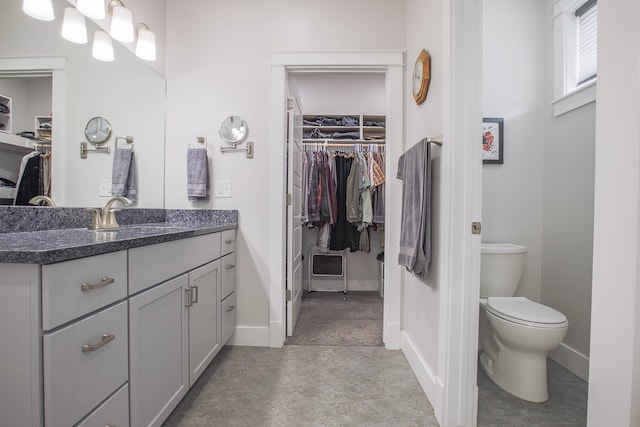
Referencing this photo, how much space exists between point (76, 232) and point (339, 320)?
1.93 meters

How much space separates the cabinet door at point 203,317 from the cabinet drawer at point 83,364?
1.37ft

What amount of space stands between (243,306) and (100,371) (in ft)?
3.77

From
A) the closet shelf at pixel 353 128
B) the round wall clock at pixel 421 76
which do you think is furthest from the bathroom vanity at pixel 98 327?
the closet shelf at pixel 353 128

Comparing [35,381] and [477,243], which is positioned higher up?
[477,243]

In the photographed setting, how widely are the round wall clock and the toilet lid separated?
1.25 metres

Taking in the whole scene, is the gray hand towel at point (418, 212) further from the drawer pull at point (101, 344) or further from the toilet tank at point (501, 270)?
the drawer pull at point (101, 344)

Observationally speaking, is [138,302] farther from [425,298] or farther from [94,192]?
[425,298]

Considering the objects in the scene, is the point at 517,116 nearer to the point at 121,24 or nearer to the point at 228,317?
the point at 228,317

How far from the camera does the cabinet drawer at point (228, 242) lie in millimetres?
1677

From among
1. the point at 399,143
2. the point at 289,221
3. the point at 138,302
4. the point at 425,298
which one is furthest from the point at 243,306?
the point at 399,143

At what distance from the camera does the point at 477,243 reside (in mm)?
1157

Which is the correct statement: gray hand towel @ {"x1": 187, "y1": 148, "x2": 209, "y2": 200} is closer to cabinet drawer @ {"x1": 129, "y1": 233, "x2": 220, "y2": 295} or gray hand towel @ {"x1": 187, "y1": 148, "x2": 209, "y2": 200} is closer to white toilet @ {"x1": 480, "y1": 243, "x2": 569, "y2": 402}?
cabinet drawer @ {"x1": 129, "y1": 233, "x2": 220, "y2": 295}

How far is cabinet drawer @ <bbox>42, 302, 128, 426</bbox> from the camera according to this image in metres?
0.64

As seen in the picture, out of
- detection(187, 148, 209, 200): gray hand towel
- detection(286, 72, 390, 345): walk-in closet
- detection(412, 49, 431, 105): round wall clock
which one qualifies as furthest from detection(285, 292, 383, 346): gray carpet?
detection(412, 49, 431, 105): round wall clock
